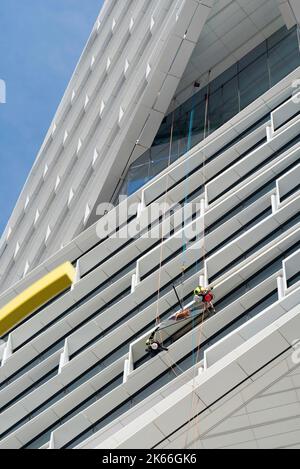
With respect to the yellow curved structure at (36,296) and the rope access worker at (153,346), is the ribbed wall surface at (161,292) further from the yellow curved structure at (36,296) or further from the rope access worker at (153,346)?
the yellow curved structure at (36,296)

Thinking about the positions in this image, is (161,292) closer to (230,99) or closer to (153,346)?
(153,346)

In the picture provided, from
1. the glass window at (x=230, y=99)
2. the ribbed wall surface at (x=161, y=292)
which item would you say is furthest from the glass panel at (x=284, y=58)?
the ribbed wall surface at (x=161, y=292)

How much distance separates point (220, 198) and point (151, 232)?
2.82m

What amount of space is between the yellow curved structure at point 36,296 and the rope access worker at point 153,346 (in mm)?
8117

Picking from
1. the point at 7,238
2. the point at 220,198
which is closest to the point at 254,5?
the point at 220,198

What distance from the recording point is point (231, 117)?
4197cm

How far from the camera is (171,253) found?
35.4 metres

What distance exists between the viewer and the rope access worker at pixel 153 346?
30.5 meters

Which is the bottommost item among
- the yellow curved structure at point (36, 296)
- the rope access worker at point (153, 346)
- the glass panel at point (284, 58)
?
the rope access worker at point (153, 346)

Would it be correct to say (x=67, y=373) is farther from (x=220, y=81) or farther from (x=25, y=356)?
(x=220, y=81)

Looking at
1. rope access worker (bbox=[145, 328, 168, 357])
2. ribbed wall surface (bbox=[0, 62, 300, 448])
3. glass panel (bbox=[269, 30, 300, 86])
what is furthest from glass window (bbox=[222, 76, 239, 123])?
rope access worker (bbox=[145, 328, 168, 357])

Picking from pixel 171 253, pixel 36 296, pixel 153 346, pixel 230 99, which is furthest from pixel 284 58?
pixel 153 346

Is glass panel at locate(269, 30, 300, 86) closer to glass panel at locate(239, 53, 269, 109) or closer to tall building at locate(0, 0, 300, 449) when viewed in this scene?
tall building at locate(0, 0, 300, 449)

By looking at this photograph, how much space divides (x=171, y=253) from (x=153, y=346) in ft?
18.1
